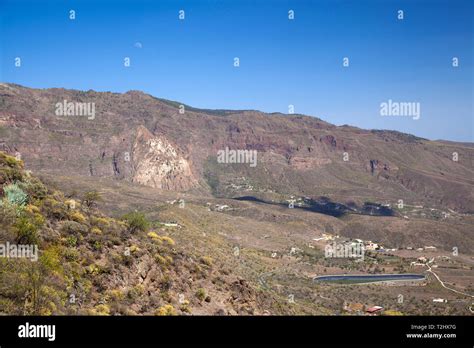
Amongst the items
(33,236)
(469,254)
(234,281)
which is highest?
(33,236)

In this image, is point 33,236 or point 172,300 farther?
point 172,300

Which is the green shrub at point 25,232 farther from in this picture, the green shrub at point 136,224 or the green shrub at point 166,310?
the green shrub at point 136,224

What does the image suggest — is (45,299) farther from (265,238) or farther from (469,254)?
(469,254)

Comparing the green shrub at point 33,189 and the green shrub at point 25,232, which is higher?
the green shrub at point 33,189

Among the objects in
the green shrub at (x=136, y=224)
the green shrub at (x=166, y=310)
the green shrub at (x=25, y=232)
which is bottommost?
the green shrub at (x=166, y=310)

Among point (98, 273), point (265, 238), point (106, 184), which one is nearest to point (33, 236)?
point (98, 273)

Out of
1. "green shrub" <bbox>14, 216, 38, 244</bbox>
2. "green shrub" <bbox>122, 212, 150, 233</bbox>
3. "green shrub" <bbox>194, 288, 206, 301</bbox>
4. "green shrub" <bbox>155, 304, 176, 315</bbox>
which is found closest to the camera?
"green shrub" <bbox>155, 304, 176, 315</bbox>

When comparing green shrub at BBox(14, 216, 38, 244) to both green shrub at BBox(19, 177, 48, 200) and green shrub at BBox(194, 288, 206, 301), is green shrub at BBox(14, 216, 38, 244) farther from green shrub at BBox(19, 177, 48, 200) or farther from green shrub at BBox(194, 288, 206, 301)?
green shrub at BBox(194, 288, 206, 301)

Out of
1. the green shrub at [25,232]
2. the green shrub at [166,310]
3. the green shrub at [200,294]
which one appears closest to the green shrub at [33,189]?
the green shrub at [25,232]

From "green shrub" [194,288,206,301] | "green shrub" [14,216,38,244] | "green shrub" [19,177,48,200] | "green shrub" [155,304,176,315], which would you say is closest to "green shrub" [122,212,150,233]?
"green shrub" [19,177,48,200]

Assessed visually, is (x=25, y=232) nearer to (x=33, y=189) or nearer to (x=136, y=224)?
(x=33, y=189)

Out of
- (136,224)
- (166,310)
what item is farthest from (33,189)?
(166,310)
